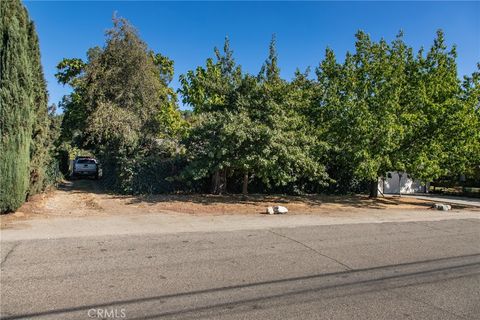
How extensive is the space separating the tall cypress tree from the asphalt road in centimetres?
360

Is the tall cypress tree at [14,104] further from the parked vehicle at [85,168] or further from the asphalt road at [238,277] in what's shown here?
the parked vehicle at [85,168]

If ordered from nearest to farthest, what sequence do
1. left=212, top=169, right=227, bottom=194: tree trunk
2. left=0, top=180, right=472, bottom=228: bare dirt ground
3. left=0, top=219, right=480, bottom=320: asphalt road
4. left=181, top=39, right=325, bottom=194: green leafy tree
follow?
1. left=0, top=219, right=480, bottom=320: asphalt road
2. left=0, top=180, right=472, bottom=228: bare dirt ground
3. left=181, top=39, right=325, bottom=194: green leafy tree
4. left=212, top=169, right=227, bottom=194: tree trunk

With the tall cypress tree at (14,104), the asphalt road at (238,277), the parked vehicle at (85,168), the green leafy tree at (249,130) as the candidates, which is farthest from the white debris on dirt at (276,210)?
the parked vehicle at (85,168)

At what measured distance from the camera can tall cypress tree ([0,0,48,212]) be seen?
961 cm

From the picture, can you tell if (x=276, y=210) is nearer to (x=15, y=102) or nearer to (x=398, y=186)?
(x=15, y=102)

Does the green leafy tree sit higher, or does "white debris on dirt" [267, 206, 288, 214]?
the green leafy tree

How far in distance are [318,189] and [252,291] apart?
15.6 m

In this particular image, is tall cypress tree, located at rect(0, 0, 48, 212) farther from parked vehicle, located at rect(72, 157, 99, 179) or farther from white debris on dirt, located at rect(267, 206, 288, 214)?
parked vehicle, located at rect(72, 157, 99, 179)

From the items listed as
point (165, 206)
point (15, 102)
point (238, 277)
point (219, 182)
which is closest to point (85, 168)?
point (219, 182)

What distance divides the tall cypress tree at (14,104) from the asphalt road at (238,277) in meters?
3.60

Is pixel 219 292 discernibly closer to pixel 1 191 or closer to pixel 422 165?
pixel 1 191

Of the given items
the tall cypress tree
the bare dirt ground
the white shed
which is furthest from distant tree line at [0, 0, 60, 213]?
the white shed

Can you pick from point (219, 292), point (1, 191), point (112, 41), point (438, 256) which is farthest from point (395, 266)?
point (112, 41)

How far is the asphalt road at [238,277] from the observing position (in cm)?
399
